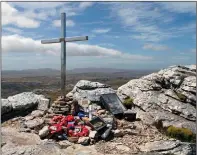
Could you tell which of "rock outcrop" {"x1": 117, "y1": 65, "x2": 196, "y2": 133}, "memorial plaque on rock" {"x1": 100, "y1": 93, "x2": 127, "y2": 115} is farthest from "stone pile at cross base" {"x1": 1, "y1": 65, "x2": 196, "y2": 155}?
"memorial plaque on rock" {"x1": 100, "y1": 93, "x2": 127, "y2": 115}

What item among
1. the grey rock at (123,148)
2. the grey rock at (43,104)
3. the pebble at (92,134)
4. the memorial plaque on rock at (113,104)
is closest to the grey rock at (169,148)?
the grey rock at (123,148)

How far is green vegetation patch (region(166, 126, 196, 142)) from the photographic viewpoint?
13.7m

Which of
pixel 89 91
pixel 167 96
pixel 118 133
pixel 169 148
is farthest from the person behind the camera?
pixel 89 91

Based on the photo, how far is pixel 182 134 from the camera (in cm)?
1373

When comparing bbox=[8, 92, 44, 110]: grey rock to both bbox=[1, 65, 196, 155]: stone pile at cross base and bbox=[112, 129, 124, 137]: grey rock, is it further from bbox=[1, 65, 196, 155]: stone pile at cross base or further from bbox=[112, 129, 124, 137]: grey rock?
bbox=[112, 129, 124, 137]: grey rock

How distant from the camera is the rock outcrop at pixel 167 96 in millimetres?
15737

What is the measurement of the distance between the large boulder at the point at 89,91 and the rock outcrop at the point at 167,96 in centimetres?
125

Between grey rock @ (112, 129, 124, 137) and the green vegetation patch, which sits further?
the green vegetation patch

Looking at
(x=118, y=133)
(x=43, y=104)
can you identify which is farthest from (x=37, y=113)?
(x=118, y=133)

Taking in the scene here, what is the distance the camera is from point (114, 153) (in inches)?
457

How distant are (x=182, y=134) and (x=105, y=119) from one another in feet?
12.0

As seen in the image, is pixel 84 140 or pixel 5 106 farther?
pixel 5 106

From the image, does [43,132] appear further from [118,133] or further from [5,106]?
[5,106]

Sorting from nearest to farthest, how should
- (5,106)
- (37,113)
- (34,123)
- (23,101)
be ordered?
(34,123)
(5,106)
(37,113)
(23,101)
